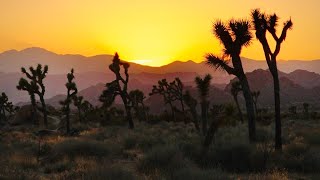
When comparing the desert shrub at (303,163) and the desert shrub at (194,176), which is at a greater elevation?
the desert shrub at (194,176)

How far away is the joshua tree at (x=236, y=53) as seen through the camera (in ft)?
54.3

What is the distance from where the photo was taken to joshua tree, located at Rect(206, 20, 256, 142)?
16.6 meters

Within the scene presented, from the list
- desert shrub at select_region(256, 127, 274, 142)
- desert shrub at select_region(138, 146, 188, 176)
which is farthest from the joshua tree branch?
desert shrub at select_region(138, 146, 188, 176)

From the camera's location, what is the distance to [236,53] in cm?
1684

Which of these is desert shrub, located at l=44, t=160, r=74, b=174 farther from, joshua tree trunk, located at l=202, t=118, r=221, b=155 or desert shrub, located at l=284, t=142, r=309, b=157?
desert shrub, located at l=284, t=142, r=309, b=157

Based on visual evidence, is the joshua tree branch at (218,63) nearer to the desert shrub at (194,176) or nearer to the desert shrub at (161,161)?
the desert shrub at (161,161)

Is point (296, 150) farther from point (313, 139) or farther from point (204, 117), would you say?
point (204, 117)

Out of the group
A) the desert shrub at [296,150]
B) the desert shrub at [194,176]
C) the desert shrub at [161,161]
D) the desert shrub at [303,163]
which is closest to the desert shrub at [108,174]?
the desert shrub at [194,176]

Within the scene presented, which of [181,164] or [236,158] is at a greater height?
[181,164]

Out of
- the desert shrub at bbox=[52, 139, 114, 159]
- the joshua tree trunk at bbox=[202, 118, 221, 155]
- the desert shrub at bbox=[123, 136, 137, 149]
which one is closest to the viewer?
the joshua tree trunk at bbox=[202, 118, 221, 155]

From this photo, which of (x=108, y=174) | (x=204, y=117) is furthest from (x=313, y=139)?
(x=108, y=174)

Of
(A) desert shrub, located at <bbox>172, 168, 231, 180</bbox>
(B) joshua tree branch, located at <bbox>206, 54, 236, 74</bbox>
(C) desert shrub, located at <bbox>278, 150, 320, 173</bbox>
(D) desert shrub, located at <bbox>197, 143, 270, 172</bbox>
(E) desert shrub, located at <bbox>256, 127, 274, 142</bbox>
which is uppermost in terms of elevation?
A: (B) joshua tree branch, located at <bbox>206, 54, 236, 74</bbox>

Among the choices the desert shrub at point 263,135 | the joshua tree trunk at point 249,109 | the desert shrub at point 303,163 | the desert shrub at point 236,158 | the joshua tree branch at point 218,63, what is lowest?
the desert shrub at point 263,135

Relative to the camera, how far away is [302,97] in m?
144
